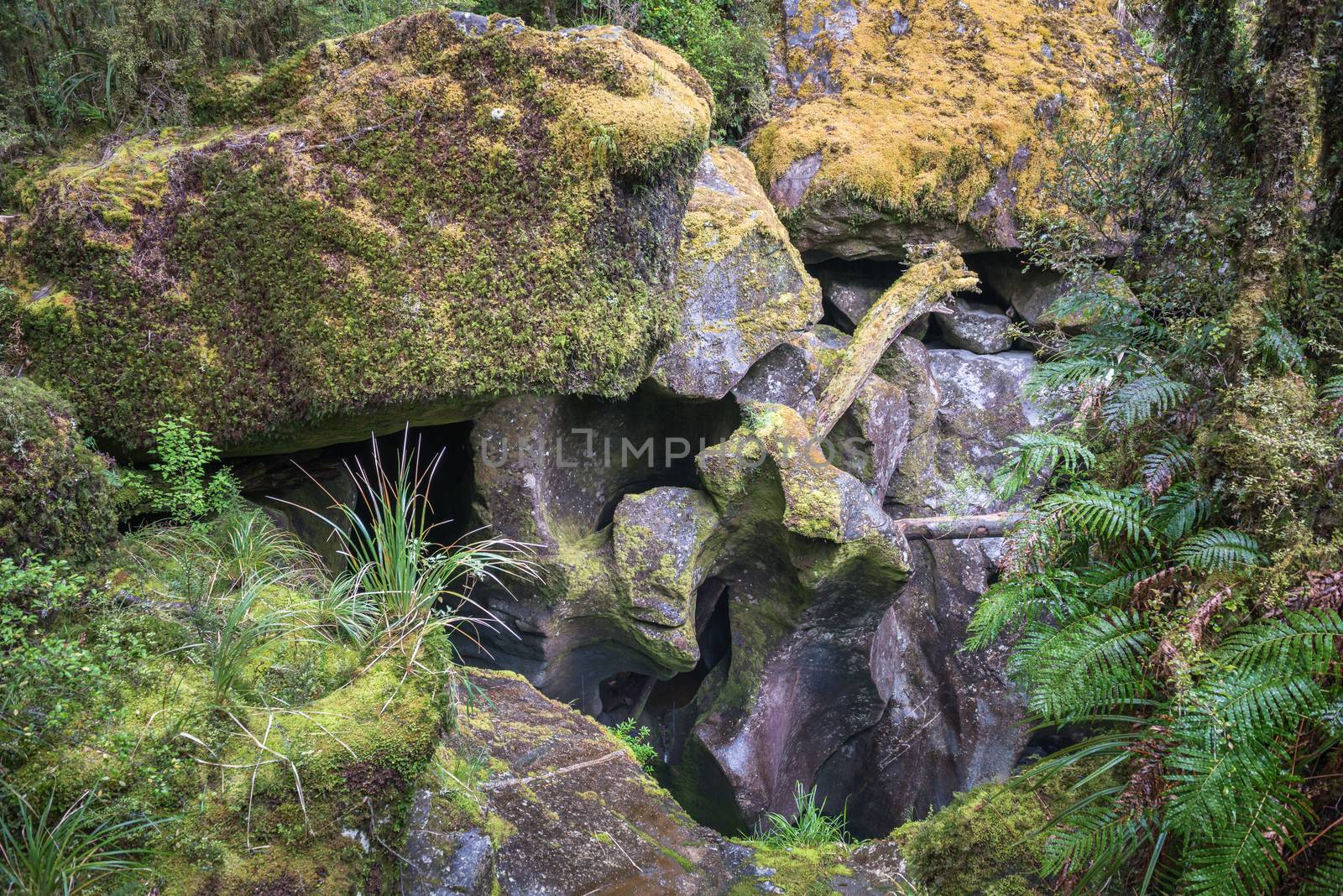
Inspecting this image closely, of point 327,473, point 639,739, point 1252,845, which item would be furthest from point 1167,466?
point 639,739

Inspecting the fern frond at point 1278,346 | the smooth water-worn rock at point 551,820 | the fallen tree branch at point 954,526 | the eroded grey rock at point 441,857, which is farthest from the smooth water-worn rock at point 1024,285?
the eroded grey rock at point 441,857

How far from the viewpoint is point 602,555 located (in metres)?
5.62

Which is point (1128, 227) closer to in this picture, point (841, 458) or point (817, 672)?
point (841, 458)

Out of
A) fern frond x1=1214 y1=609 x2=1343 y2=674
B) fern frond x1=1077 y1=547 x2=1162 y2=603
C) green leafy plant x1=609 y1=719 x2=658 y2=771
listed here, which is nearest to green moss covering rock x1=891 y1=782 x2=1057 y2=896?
fern frond x1=1077 y1=547 x2=1162 y2=603

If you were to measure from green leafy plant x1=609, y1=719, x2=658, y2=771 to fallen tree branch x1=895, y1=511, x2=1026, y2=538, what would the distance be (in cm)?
248

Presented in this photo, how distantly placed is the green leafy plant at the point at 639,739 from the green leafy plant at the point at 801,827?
955mm

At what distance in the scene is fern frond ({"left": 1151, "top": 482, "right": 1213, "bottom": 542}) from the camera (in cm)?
295

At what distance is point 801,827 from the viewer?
18.8ft

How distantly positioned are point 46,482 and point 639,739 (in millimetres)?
4500

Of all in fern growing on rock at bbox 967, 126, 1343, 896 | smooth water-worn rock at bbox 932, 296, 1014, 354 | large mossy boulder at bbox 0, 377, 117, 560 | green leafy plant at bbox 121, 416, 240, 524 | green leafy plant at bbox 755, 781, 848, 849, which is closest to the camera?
fern growing on rock at bbox 967, 126, 1343, 896

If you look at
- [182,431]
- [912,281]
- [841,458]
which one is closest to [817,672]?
[841,458]

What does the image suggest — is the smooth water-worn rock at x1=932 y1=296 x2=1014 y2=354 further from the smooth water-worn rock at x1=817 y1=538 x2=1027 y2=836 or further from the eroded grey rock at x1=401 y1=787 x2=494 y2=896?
the eroded grey rock at x1=401 y1=787 x2=494 y2=896

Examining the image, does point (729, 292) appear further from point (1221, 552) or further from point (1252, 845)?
point (1252, 845)

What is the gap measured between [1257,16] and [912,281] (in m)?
3.61
